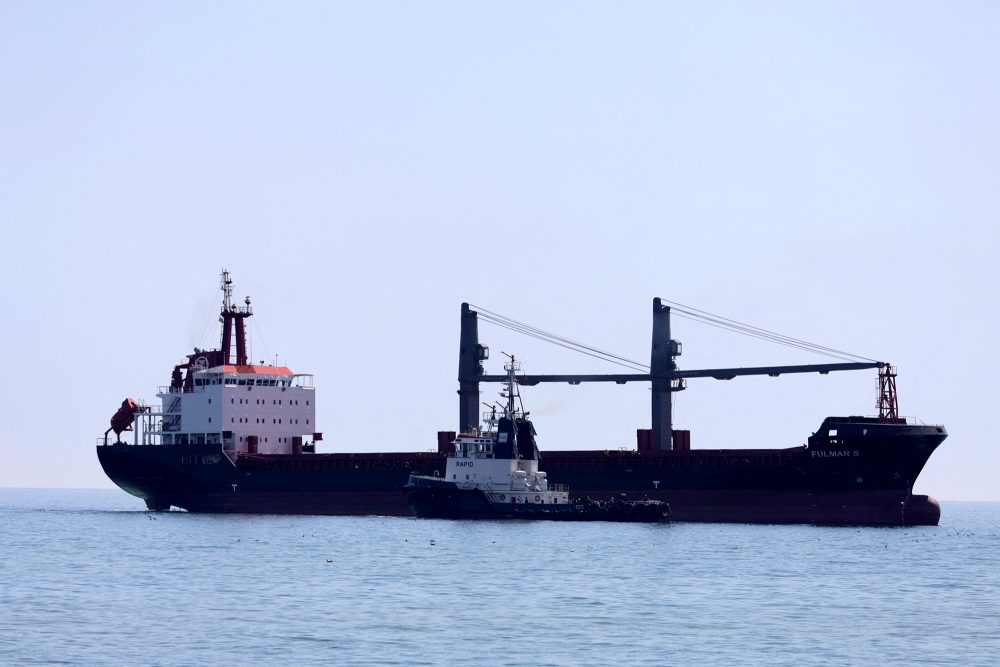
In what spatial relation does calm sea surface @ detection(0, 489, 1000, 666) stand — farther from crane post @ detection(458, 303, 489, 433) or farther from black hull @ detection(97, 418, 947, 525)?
crane post @ detection(458, 303, 489, 433)

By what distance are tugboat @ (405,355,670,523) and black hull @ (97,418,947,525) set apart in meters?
2.41

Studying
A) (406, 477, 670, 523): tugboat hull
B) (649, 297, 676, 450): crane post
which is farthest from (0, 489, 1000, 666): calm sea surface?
(649, 297, 676, 450): crane post

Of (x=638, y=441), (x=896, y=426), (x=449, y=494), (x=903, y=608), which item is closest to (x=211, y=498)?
(x=449, y=494)

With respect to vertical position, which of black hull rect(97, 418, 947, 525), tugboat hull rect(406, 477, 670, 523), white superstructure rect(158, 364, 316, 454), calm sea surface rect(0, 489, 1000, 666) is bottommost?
calm sea surface rect(0, 489, 1000, 666)

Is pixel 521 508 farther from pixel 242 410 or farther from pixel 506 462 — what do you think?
pixel 242 410

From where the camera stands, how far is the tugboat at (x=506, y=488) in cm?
7494

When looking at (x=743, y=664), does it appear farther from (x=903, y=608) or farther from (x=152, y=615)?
(x=152, y=615)

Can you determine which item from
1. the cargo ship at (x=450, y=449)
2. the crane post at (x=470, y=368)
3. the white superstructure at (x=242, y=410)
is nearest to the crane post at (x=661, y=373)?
the cargo ship at (x=450, y=449)

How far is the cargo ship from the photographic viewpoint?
73.7 meters

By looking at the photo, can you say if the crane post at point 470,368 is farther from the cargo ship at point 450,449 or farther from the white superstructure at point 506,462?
the white superstructure at point 506,462

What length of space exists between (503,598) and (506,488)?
107 ft

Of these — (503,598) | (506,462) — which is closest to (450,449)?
(506,462)

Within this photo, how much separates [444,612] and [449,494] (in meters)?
35.7

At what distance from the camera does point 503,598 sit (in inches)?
1740
